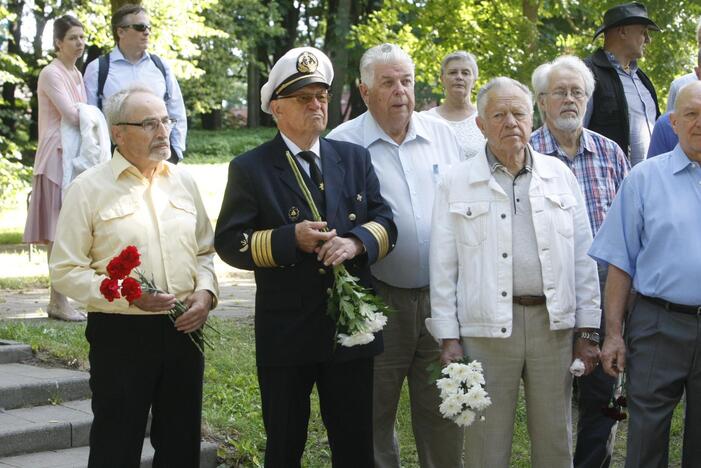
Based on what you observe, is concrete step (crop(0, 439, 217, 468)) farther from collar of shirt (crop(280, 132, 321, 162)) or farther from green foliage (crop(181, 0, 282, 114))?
green foliage (crop(181, 0, 282, 114))

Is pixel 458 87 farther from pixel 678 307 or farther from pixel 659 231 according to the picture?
Answer: pixel 678 307

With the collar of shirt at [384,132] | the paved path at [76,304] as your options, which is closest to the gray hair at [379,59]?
the collar of shirt at [384,132]

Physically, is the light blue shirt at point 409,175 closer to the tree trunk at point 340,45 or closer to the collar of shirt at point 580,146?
the collar of shirt at point 580,146

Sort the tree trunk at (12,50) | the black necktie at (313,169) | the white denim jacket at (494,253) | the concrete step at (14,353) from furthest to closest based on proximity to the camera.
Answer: the tree trunk at (12,50)
the concrete step at (14,353)
the black necktie at (313,169)
the white denim jacket at (494,253)

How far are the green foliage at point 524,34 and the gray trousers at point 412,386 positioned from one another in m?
7.35

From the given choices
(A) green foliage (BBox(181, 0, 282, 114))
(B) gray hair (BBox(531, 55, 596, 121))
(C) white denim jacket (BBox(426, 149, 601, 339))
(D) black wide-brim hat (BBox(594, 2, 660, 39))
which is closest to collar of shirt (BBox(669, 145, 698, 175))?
(C) white denim jacket (BBox(426, 149, 601, 339))

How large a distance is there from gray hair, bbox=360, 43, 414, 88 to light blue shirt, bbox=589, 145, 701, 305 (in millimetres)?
1351

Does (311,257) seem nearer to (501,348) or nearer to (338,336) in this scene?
(338,336)

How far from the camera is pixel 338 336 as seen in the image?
15.6 ft

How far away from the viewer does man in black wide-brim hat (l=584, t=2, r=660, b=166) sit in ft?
23.0

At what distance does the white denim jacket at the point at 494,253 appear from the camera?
15.9 feet

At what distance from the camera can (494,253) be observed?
486 centimetres

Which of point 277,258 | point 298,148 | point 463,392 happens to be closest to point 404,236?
point 298,148

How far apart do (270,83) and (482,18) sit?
9.60 metres
